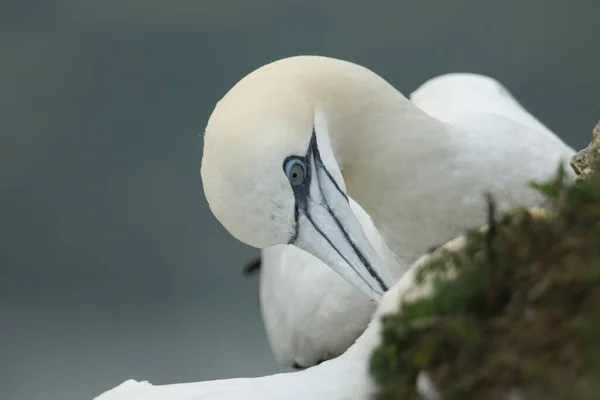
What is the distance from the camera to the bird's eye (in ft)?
6.97

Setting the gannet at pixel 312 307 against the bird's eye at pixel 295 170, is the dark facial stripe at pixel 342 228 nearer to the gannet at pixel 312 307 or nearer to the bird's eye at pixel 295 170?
the bird's eye at pixel 295 170

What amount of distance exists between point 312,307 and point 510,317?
225cm

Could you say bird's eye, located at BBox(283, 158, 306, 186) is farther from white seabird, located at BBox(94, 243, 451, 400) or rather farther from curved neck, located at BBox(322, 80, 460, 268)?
white seabird, located at BBox(94, 243, 451, 400)

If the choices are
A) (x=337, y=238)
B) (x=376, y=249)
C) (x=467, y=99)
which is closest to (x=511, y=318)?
(x=337, y=238)

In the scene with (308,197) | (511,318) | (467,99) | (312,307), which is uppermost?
(467,99)

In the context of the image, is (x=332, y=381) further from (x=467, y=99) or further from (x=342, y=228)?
(x=467, y=99)

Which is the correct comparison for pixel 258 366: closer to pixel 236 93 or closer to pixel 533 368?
pixel 236 93

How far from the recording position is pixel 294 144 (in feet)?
7.05

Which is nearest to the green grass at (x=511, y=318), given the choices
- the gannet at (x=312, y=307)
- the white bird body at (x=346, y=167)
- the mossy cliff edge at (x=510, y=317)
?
the mossy cliff edge at (x=510, y=317)

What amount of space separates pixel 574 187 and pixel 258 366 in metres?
3.89

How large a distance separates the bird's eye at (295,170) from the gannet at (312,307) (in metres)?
0.72

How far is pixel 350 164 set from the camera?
99.9 inches

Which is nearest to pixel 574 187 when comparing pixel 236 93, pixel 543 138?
pixel 236 93

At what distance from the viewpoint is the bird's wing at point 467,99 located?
337 cm
